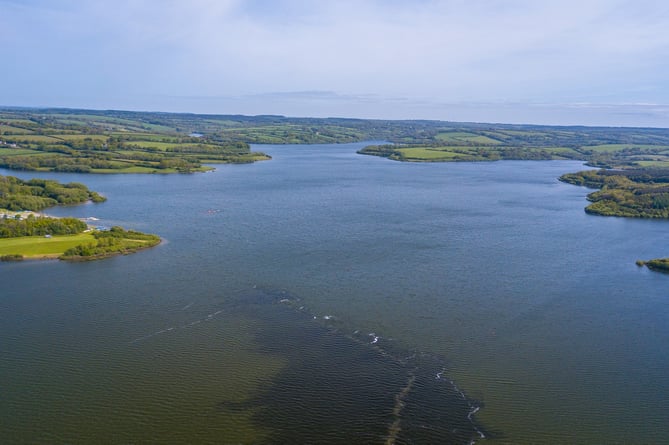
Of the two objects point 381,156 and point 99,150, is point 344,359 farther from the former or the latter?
point 381,156

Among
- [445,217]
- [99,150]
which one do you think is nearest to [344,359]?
[445,217]

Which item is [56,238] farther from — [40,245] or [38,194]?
[38,194]

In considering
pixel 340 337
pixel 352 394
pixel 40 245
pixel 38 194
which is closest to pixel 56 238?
pixel 40 245

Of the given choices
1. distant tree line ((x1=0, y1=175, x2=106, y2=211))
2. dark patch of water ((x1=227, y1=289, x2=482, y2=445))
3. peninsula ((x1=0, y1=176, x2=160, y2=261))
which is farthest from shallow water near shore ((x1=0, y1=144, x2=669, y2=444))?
distant tree line ((x1=0, y1=175, x2=106, y2=211))

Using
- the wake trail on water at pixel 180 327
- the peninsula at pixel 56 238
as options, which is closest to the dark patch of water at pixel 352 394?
the wake trail on water at pixel 180 327

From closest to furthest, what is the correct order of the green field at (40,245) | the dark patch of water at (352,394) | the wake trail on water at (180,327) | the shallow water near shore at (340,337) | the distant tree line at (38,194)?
the dark patch of water at (352,394), the shallow water near shore at (340,337), the wake trail on water at (180,327), the green field at (40,245), the distant tree line at (38,194)

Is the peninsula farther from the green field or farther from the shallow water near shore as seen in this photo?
the shallow water near shore

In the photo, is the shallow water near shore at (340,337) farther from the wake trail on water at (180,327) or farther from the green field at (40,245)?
the green field at (40,245)
